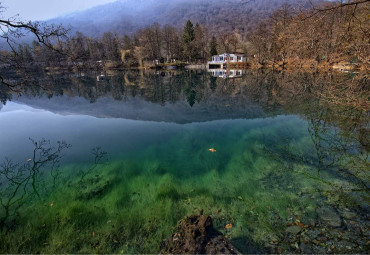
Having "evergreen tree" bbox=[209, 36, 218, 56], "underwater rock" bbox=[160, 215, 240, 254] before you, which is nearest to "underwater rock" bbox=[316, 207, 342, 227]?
"underwater rock" bbox=[160, 215, 240, 254]

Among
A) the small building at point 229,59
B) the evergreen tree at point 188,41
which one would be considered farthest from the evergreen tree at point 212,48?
the small building at point 229,59

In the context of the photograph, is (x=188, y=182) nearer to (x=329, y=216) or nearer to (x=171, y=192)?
(x=171, y=192)

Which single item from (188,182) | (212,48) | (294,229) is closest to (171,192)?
(188,182)

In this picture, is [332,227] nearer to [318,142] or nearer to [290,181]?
[290,181]

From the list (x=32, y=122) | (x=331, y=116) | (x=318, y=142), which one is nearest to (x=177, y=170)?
(x=318, y=142)

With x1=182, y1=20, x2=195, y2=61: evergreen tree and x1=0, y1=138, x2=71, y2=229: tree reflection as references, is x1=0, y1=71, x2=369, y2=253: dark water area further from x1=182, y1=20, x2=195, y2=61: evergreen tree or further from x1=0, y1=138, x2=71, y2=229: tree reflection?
x1=182, y1=20, x2=195, y2=61: evergreen tree
